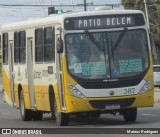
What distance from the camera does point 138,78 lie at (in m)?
20.8

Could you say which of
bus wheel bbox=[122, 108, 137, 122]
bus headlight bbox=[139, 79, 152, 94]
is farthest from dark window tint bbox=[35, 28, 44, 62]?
bus headlight bbox=[139, 79, 152, 94]

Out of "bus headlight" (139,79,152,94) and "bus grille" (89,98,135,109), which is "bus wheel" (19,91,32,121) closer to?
"bus grille" (89,98,135,109)

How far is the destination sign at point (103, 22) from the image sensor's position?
20797mm

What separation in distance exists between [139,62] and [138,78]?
1.48 feet

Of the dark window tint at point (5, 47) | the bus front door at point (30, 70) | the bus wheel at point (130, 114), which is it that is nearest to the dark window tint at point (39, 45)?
the bus front door at point (30, 70)

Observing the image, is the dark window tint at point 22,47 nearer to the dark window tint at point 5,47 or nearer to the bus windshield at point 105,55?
the dark window tint at point 5,47

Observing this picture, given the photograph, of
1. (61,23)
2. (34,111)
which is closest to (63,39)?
(61,23)

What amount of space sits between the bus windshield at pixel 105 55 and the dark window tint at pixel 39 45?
2003mm

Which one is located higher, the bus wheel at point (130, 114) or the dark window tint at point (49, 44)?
the dark window tint at point (49, 44)

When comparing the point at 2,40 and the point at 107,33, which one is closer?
the point at 107,33

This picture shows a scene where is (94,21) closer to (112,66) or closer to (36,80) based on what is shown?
(112,66)

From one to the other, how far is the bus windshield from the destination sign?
198 mm

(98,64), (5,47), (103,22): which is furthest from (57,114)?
(5,47)

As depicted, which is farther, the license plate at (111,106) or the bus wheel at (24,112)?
the bus wheel at (24,112)
